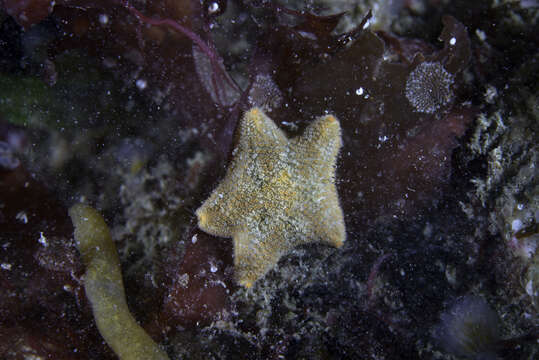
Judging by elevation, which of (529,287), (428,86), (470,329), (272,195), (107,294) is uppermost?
(428,86)

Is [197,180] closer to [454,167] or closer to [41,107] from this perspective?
Result: [41,107]

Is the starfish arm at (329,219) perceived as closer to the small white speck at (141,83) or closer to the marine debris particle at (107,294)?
the marine debris particle at (107,294)

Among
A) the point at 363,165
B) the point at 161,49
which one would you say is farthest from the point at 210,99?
the point at 363,165

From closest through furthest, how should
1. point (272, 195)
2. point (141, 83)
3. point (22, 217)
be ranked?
1. point (272, 195)
2. point (22, 217)
3. point (141, 83)

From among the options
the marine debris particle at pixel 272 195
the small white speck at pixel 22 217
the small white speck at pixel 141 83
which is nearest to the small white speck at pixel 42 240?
the small white speck at pixel 22 217

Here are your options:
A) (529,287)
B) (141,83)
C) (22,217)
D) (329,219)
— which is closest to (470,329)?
(529,287)

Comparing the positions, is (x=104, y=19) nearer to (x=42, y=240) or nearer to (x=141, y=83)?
(x=141, y=83)
